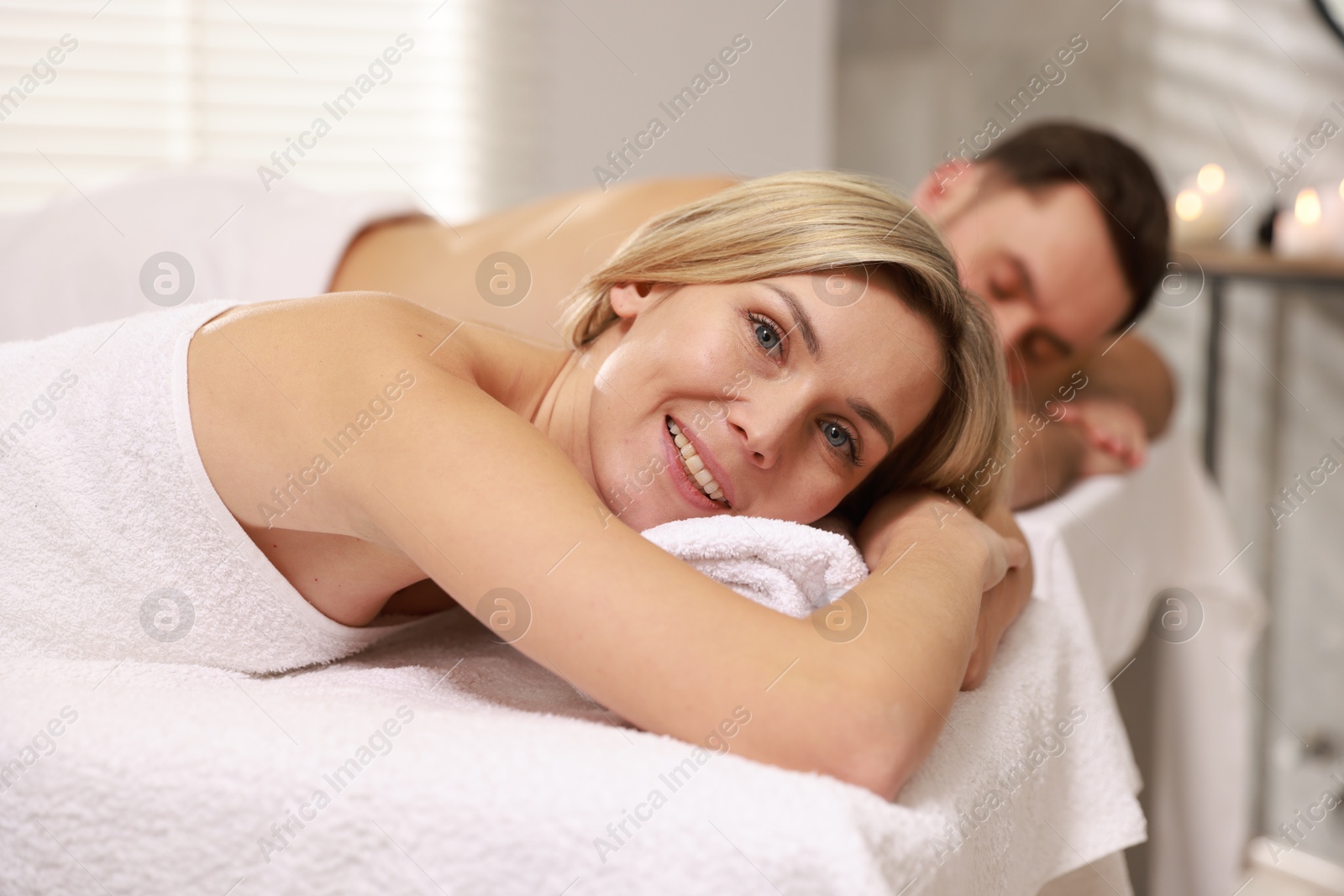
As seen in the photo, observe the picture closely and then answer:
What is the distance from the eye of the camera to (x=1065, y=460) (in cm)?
132

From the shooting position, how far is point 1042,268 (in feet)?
4.60

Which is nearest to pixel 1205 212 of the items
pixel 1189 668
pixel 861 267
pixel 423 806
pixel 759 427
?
pixel 1189 668

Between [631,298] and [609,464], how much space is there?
0.51 ft

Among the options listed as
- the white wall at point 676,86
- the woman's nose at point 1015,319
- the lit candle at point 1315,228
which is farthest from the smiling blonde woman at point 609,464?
the white wall at point 676,86

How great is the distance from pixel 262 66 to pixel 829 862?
5.88 feet

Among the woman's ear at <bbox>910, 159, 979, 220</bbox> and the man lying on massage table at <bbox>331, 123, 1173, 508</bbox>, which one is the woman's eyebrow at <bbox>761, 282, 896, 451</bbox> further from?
the woman's ear at <bbox>910, 159, 979, 220</bbox>

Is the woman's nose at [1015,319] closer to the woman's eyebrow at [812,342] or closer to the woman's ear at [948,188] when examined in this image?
the woman's ear at [948,188]

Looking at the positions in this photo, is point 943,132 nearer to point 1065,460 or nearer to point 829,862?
point 1065,460

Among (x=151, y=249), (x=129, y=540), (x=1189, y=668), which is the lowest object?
(x=1189, y=668)

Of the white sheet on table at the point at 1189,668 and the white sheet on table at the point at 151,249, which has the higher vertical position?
the white sheet on table at the point at 151,249

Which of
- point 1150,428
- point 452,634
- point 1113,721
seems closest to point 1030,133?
point 1150,428

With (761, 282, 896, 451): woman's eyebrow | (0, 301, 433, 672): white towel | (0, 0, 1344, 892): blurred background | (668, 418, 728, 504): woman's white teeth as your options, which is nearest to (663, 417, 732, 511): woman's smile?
(668, 418, 728, 504): woman's white teeth

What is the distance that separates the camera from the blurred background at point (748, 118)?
1.76 m

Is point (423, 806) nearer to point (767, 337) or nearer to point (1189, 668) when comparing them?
point (767, 337)
